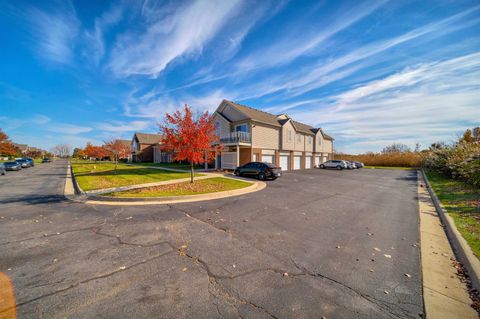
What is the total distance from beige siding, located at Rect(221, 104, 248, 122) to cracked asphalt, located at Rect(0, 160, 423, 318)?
17.6m

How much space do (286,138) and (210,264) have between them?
80.6 ft

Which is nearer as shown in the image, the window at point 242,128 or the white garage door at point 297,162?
the window at point 242,128

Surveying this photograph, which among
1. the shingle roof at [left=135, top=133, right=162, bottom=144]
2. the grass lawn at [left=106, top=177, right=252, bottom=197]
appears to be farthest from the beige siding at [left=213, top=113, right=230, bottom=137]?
the shingle roof at [left=135, top=133, right=162, bottom=144]

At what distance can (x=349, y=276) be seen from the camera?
11.4 ft

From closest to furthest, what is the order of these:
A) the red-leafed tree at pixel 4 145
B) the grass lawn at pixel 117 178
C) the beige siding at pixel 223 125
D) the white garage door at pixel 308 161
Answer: the grass lawn at pixel 117 178
the beige siding at pixel 223 125
the white garage door at pixel 308 161
the red-leafed tree at pixel 4 145

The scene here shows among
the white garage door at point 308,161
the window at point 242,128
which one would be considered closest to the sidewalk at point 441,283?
the window at point 242,128

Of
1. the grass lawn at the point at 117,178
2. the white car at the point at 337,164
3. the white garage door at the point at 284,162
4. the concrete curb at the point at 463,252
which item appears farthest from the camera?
the white car at the point at 337,164

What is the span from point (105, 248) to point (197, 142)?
8.49 meters

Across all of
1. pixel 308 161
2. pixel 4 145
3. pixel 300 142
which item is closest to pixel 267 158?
pixel 300 142

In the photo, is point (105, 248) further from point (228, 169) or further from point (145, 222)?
point (228, 169)

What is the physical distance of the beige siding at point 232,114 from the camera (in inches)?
910

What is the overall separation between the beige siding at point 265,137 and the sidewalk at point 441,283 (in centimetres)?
1812

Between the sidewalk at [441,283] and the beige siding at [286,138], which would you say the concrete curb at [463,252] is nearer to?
the sidewalk at [441,283]

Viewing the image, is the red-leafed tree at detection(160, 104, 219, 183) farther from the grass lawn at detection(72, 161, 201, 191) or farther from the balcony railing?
the balcony railing
